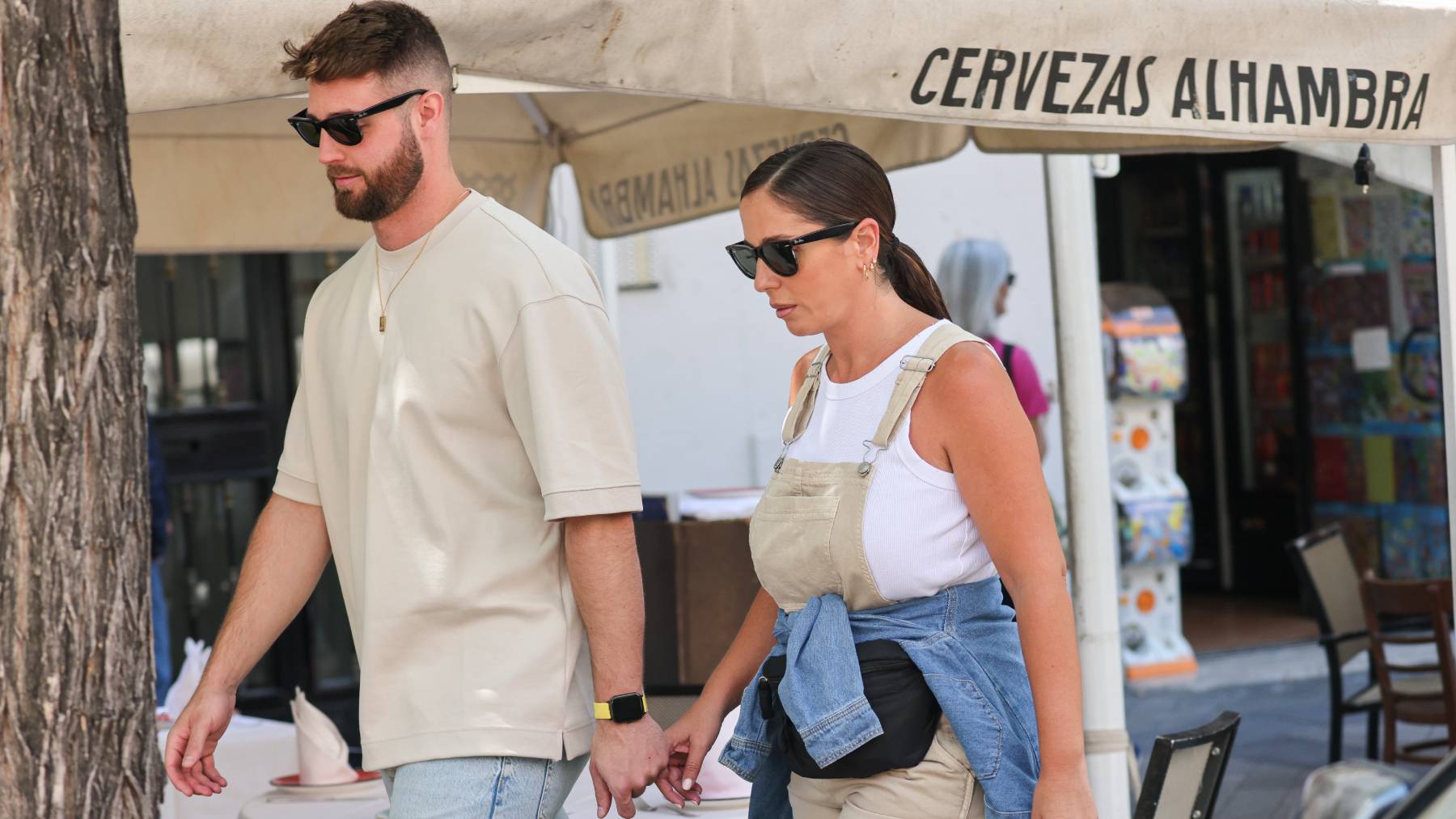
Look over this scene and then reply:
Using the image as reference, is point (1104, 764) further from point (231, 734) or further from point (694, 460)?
point (694, 460)

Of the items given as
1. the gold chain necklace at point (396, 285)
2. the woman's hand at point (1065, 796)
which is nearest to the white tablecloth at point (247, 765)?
the gold chain necklace at point (396, 285)

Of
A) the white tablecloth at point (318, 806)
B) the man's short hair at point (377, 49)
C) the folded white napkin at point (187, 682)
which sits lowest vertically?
the white tablecloth at point (318, 806)

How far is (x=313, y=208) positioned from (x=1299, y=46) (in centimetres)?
316

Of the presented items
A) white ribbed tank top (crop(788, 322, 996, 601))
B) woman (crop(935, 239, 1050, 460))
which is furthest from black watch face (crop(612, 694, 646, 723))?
woman (crop(935, 239, 1050, 460))

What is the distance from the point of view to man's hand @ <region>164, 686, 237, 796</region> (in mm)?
2438

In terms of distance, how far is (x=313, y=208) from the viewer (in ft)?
17.0

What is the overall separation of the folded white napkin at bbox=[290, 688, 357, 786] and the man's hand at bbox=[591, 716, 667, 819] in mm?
1197

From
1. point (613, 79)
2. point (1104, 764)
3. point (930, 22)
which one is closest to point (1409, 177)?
point (1104, 764)

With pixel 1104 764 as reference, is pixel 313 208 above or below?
above

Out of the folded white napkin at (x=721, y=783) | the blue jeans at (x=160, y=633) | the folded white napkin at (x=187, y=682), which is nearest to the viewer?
the folded white napkin at (x=721, y=783)

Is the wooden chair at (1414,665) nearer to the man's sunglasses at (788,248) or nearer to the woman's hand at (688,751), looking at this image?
the woman's hand at (688,751)

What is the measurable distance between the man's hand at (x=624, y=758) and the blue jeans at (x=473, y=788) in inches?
2.6

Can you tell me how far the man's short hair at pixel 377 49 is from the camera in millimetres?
2279

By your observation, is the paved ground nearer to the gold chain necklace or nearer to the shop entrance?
the shop entrance
